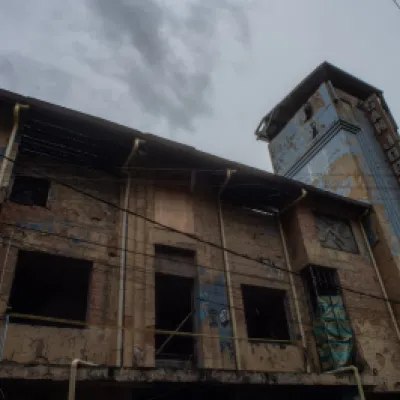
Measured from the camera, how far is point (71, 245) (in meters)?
8.49

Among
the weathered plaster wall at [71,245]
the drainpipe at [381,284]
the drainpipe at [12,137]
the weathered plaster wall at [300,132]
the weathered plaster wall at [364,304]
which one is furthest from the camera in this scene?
the weathered plaster wall at [300,132]

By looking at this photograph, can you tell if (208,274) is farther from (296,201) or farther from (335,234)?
(335,234)

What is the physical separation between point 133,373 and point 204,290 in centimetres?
310

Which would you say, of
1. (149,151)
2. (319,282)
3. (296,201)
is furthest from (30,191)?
(319,282)

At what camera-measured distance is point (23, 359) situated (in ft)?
22.9

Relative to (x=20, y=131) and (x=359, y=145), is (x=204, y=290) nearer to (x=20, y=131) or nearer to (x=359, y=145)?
(x=20, y=131)

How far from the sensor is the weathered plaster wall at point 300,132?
16828 mm

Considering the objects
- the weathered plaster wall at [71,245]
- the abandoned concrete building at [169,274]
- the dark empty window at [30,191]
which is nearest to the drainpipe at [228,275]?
the abandoned concrete building at [169,274]

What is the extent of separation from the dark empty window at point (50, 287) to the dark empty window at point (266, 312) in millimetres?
4103

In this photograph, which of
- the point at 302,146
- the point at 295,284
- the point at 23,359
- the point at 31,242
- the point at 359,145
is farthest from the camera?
the point at 302,146

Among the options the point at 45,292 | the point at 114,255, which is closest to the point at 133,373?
the point at 114,255

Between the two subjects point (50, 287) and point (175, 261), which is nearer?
point (175, 261)

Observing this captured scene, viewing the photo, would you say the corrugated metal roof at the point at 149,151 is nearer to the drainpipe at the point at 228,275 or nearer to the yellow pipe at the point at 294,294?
the drainpipe at the point at 228,275

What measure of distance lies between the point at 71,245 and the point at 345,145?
10947 mm
